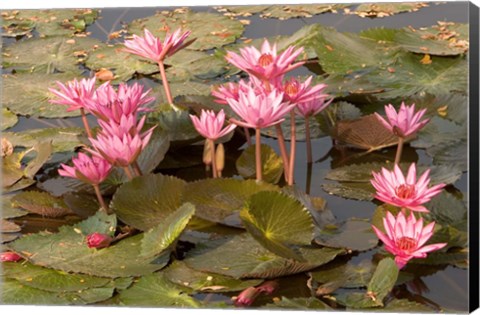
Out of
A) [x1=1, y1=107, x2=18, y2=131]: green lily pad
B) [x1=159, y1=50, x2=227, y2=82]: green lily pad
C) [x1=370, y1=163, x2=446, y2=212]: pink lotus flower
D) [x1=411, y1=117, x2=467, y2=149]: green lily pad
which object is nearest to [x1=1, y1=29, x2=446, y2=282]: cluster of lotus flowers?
[x1=370, y1=163, x2=446, y2=212]: pink lotus flower

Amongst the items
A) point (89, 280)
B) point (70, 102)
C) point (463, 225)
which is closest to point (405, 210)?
point (463, 225)

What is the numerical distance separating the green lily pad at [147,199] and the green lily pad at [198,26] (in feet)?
3.83

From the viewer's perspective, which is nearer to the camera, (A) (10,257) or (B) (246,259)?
(B) (246,259)

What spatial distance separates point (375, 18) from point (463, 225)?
1.28 meters

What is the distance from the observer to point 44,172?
2.38 meters

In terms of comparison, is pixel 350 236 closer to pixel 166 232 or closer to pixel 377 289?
pixel 377 289

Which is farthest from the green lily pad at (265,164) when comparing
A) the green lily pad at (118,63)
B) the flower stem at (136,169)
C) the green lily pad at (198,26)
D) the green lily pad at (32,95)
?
the green lily pad at (198,26)

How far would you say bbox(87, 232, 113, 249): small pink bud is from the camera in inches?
75.9

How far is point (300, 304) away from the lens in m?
1.73

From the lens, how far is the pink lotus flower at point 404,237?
174cm

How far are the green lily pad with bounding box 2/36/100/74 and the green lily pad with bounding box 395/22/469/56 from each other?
41.1 inches

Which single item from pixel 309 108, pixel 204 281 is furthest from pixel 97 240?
pixel 309 108

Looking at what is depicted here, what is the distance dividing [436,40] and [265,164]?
88cm

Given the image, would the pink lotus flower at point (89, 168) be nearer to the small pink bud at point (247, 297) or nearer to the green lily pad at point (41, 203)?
the green lily pad at point (41, 203)
